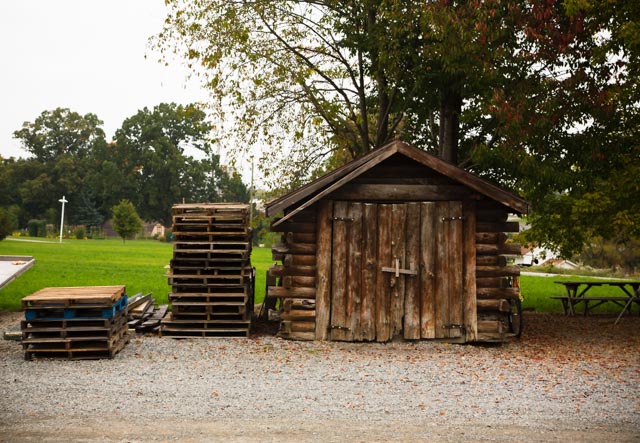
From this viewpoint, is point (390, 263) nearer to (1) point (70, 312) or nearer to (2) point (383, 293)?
(2) point (383, 293)

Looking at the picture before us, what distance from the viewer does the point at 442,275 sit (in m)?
14.2

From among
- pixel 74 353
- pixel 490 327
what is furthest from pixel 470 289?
pixel 74 353

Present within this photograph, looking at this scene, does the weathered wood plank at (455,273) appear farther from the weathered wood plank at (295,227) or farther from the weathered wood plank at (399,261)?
the weathered wood plank at (295,227)

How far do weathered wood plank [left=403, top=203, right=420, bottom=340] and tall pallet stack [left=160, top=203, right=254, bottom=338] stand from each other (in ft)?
10.4

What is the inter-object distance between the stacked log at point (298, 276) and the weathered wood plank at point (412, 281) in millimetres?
1801

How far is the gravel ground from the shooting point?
7.62 metres

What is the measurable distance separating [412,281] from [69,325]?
628cm

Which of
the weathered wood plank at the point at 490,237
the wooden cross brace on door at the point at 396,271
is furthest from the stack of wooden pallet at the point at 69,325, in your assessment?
the weathered wood plank at the point at 490,237

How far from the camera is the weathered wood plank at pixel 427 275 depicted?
1409 cm

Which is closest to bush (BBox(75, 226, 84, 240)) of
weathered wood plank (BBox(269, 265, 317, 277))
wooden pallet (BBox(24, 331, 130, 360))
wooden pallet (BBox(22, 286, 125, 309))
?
weathered wood plank (BBox(269, 265, 317, 277))

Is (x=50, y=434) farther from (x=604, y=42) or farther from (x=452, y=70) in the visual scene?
(x=604, y=42)

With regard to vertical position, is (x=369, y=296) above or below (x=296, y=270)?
below

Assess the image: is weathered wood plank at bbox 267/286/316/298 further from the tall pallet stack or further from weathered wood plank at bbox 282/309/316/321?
the tall pallet stack

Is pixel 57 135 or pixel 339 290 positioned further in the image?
pixel 57 135
